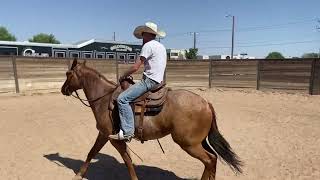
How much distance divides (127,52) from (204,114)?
33632mm

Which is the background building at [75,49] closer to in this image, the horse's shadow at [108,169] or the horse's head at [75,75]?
the horse's shadow at [108,169]

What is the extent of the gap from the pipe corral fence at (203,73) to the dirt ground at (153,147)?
3531 mm

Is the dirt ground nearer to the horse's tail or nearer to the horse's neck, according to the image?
the horse's tail

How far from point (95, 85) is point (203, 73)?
12832mm

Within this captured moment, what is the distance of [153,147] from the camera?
679 cm

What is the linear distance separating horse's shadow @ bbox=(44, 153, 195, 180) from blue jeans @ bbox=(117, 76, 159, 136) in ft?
3.58

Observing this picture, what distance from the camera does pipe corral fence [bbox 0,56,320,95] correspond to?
46.7 ft

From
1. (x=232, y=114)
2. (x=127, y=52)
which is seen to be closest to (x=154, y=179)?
(x=232, y=114)

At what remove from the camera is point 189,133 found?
4.45 metres

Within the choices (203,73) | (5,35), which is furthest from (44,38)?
(203,73)

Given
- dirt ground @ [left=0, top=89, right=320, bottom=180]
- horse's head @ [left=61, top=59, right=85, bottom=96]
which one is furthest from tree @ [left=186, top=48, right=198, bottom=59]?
horse's head @ [left=61, top=59, right=85, bottom=96]

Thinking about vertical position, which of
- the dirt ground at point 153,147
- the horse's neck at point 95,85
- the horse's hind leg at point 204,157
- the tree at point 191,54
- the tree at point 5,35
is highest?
the tree at point 5,35

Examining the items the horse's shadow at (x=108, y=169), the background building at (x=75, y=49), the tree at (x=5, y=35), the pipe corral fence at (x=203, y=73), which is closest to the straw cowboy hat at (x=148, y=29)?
the horse's shadow at (x=108, y=169)

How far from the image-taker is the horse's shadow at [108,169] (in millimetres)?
5297
